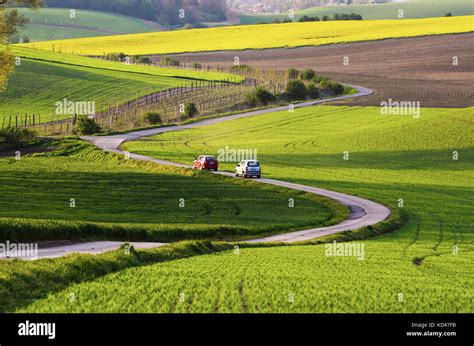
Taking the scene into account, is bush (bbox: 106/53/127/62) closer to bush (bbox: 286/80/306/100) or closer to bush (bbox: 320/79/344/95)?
bush (bbox: 320/79/344/95)

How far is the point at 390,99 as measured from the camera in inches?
5069

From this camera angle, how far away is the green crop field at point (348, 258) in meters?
25.7

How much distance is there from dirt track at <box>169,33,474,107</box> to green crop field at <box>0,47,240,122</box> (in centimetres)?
1939

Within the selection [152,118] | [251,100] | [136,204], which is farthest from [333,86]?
[136,204]

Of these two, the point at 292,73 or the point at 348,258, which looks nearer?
the point at 348,258

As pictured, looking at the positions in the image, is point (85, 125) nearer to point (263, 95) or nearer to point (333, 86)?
point (263, 95)

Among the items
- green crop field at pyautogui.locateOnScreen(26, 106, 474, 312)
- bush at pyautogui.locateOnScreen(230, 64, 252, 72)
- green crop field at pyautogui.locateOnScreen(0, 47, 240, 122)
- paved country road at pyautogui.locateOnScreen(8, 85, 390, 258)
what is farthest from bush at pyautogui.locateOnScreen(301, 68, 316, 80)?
paved country road at pyautogui.locateOnScreen(8, 85, 390, 258)

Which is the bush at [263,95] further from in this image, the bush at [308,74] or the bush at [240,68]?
the bush at [240,68]

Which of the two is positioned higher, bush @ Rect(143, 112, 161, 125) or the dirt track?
the dirt track

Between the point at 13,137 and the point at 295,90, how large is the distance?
204ft

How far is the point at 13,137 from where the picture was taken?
88.3 meters

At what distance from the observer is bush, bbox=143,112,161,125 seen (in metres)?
117

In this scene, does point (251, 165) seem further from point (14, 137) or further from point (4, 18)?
point (14, 137)
